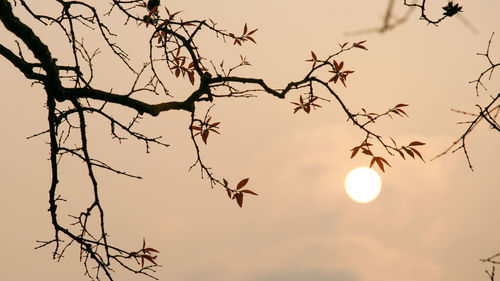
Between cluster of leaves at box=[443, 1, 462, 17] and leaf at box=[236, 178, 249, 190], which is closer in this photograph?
cluster of leaves at box=[443, 1, 462, 17]

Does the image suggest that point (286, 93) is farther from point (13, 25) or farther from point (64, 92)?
point (13, 25)

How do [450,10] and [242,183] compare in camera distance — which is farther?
[242,183]

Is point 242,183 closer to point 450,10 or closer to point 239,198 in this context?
point 239,198

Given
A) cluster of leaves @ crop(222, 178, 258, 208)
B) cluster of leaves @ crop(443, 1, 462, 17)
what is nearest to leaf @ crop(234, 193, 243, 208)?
cluster of leaves @ crop(222, 178, 258, 208)

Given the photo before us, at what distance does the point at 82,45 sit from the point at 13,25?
0.94m

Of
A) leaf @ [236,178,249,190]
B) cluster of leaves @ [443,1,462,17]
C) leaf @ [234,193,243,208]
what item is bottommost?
leaf @ [234,193,243,208]

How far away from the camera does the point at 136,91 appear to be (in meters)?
4.23

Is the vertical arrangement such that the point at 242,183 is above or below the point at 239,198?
above

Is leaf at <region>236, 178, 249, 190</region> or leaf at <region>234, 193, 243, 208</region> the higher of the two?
leaf at <region>236, 178, 249, 190</region>

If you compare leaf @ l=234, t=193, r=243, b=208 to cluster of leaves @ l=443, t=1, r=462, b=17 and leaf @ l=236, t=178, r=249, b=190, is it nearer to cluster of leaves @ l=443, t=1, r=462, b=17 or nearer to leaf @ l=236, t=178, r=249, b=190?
leaf @ l=236, t=178, r=249, b=190

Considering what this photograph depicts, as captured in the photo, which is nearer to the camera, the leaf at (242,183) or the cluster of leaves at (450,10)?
the cluster of leaves at (450,10)

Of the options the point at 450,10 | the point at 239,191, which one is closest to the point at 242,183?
the point at 239,191

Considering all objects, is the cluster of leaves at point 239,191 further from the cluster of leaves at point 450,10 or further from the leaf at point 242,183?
the cluster of leaves at point 450,10

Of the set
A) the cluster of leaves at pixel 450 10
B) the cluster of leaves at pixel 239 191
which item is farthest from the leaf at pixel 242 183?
the cluster of leaves at pixel 450 10
